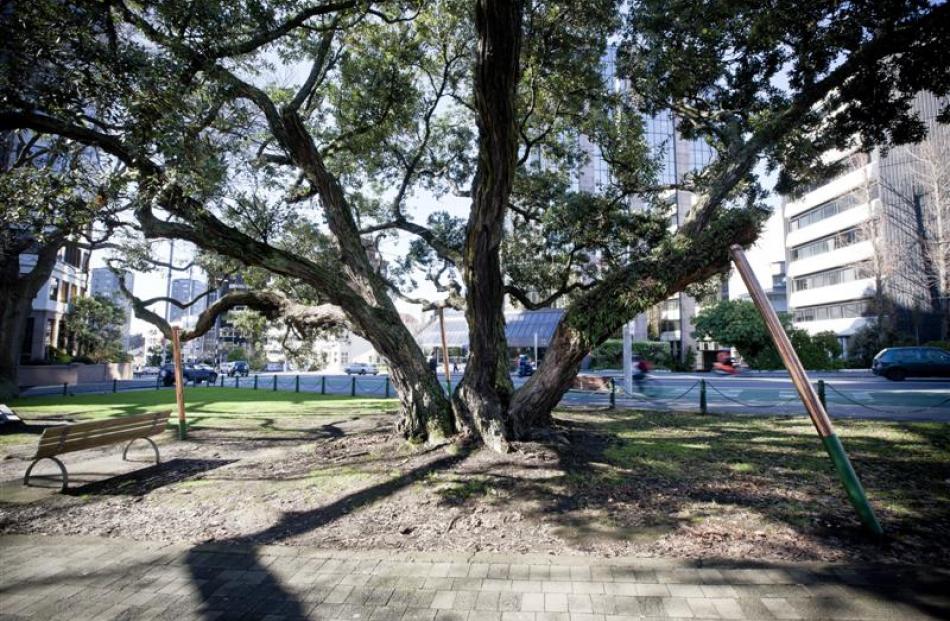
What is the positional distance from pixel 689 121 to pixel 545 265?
437 cm

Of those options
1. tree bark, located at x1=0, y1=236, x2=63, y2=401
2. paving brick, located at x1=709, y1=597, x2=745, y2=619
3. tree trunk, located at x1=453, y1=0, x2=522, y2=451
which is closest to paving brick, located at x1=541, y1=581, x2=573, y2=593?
paving brick, located at x1=709, y1=597, x2=745, y2=619

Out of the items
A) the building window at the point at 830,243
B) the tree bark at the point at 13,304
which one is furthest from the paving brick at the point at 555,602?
the building window at the point at 830,243

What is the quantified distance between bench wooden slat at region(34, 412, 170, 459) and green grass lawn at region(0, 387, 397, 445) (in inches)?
152

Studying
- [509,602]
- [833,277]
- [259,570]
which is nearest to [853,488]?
[509,602]

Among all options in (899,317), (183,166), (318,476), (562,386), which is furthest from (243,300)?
(899,317)

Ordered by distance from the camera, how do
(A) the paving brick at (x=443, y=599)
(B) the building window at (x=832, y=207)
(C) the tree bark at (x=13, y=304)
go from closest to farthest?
(A) the paving brick at (x=443, y=599) < (C) the tree bark at (x=13, y=304) < (B) the building window at (x=832, y=207)

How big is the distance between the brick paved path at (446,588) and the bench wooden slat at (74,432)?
217 cm

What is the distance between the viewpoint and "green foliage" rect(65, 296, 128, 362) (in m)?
36.7

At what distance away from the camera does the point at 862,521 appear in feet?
13.3

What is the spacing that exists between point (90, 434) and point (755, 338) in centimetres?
3642

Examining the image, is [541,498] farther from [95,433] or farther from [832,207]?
[832,207]

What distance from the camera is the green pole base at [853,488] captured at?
397 centimetres

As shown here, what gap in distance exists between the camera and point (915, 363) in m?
20.3

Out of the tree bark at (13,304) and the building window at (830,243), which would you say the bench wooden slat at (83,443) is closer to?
the tree bark at (13,304)
